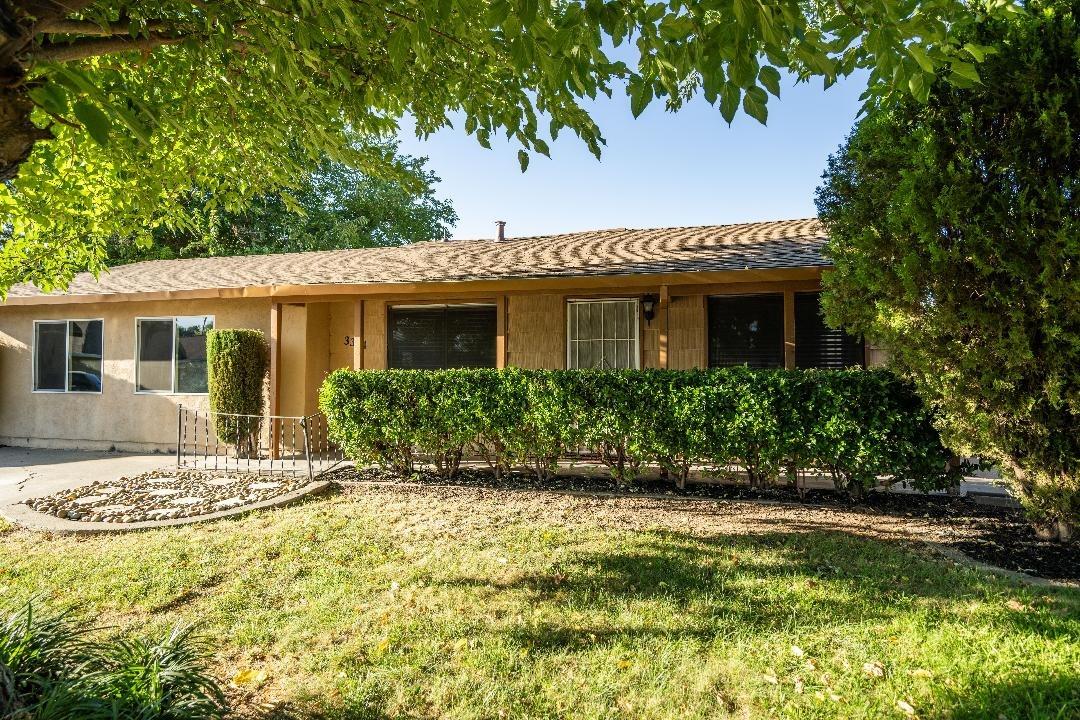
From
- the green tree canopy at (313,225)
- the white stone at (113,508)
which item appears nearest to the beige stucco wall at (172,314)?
the white stone at (113,508)

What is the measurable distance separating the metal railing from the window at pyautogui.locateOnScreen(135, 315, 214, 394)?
72cm

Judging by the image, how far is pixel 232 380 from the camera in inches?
416

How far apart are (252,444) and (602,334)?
6.96 m

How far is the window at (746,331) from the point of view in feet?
30.4

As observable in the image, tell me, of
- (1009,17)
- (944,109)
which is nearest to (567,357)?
(944,109)

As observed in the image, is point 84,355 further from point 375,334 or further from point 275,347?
point 375,334

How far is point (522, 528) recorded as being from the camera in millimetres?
5844

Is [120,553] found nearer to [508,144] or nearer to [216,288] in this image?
[508,144]

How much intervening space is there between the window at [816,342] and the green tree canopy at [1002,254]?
3.34 m

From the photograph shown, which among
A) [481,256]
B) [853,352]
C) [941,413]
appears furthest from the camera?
[481,256]

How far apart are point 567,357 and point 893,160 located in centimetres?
596

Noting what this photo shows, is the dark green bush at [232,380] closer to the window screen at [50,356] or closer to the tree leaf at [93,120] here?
the window screen at [50,356]

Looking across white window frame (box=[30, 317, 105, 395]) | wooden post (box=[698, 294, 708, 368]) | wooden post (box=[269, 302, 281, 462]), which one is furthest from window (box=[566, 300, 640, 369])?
white window frame (box=[30, 317, 105, 395])

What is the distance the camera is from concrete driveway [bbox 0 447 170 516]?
797 cm
